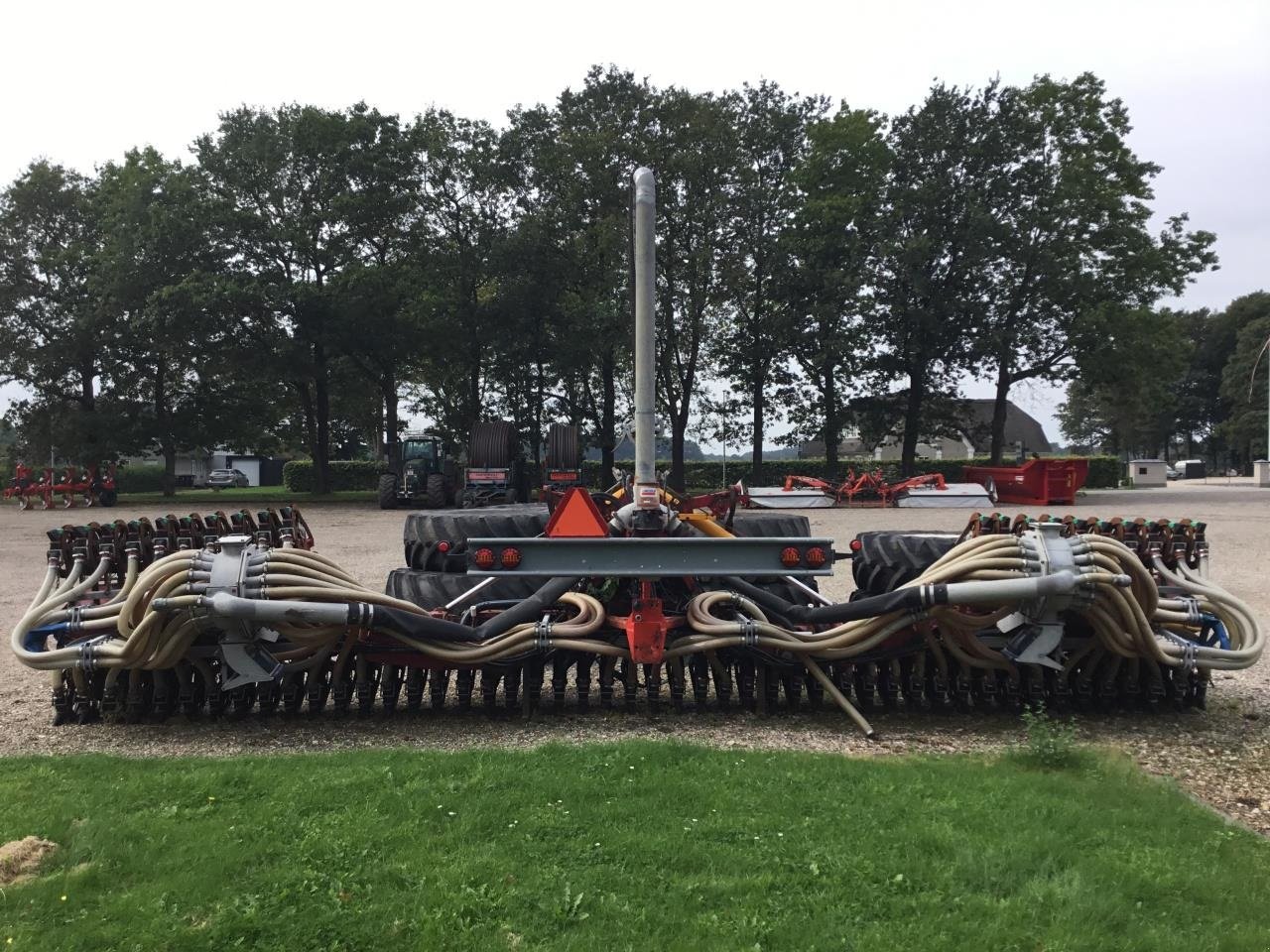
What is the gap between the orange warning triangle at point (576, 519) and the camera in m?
5.05

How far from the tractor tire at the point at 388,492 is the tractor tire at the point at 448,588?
833 inches

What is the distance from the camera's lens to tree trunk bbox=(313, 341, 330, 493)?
1147 inches

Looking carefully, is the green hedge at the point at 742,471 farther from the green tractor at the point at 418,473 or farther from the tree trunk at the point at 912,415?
the green tractor at the point at 418,473

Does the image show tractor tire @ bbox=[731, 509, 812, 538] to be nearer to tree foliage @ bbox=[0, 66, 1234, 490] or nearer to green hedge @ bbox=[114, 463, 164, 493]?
tree foliage @ bbox=[0, 66, 1234, 490]

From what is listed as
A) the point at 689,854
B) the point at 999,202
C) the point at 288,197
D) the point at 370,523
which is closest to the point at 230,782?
the point at 689,854

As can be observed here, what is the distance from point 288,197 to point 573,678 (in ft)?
90.0

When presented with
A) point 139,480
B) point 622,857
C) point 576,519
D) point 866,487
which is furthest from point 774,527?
point 139,480

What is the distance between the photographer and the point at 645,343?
16.5 feet

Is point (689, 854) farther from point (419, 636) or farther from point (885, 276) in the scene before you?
point (885, 276)

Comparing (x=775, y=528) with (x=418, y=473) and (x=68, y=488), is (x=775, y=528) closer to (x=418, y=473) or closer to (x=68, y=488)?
(x=418, y=473)

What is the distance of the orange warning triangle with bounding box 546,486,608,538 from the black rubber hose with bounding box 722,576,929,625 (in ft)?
2.66

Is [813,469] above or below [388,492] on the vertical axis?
above

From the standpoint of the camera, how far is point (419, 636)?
461 cm

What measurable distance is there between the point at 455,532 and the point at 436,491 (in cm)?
1971
